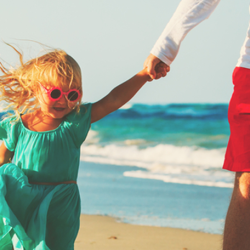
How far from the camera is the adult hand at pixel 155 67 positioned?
7.41ft

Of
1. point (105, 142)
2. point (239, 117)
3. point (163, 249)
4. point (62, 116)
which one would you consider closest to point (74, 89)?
point (62, 116)

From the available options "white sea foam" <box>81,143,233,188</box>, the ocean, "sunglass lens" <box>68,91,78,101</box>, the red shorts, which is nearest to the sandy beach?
the ocean

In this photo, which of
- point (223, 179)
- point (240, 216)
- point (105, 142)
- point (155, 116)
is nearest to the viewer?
point (240, 216)

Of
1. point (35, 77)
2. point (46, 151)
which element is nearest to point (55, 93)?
A: point (35, 77)

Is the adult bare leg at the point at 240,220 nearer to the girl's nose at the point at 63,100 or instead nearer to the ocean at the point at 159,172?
the girl's nose at the point at 63,100

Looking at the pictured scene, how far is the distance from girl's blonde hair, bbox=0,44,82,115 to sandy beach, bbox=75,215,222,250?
4.61ft

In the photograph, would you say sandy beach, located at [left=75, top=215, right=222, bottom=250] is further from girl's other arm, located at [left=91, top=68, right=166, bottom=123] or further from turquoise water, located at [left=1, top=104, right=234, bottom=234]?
girl's other arm, located at [left=91, top=68, right=166, bottom=123]

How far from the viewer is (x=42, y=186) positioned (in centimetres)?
206

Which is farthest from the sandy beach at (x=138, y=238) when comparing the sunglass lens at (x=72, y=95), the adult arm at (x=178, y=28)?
the adult arm at (x=178, y=28)

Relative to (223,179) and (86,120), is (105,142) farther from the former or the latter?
(86,120)

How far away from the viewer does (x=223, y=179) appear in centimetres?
619

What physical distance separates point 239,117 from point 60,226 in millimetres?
1096

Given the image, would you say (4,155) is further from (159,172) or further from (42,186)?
(159,172)

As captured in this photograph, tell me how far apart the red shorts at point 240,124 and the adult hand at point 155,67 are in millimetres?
415
